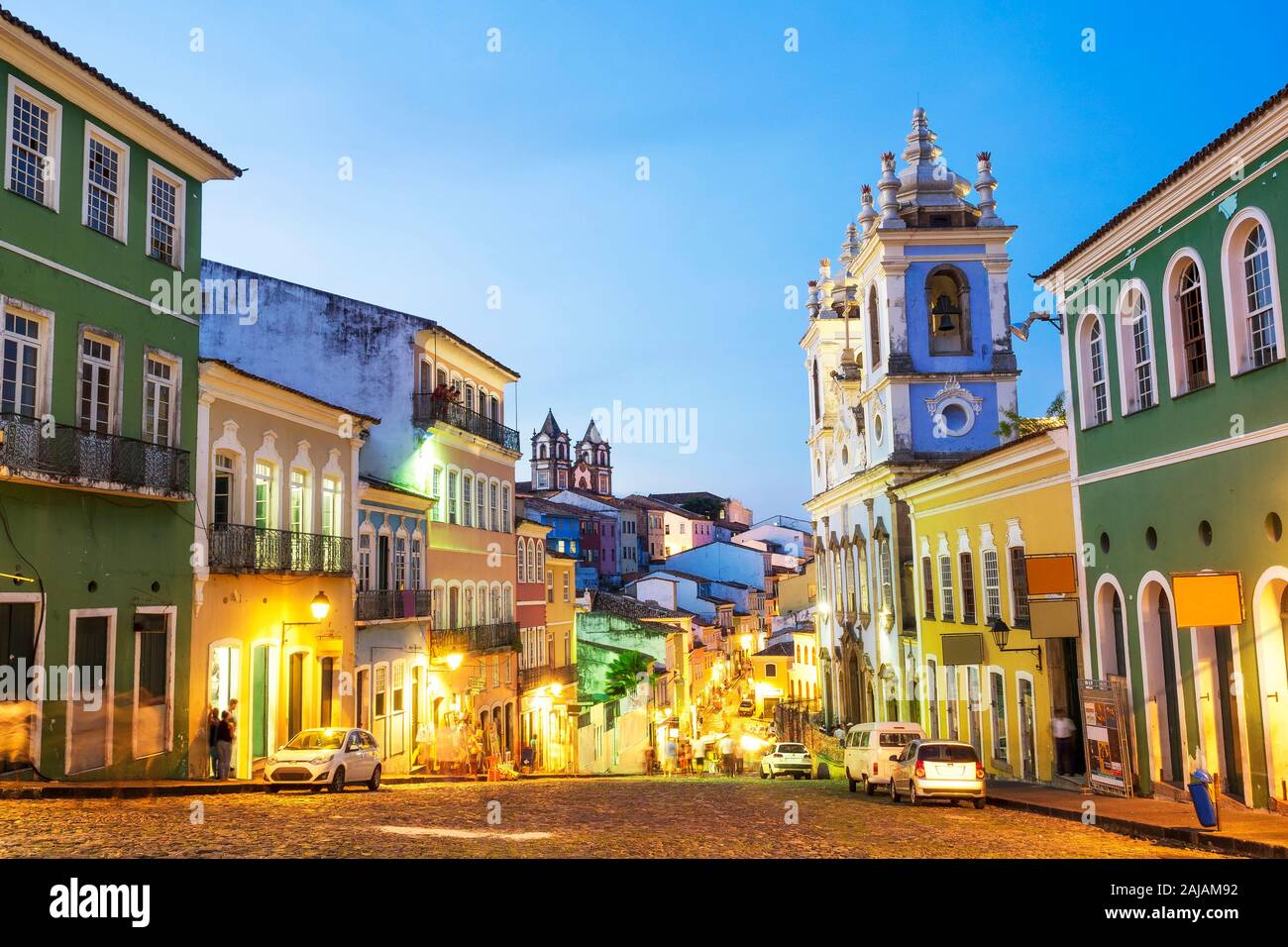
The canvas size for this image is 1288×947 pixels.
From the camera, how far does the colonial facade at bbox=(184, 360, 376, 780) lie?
69.4 ft

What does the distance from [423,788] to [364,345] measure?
53.3 ft

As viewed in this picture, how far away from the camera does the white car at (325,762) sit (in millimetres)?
18891

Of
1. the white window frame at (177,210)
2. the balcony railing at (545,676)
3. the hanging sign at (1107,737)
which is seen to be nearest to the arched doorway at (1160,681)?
the hanging sign at (1107,737)

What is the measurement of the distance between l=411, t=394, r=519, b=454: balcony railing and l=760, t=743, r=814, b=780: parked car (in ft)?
47.5

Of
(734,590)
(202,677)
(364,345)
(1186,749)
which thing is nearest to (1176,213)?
(1186,749)

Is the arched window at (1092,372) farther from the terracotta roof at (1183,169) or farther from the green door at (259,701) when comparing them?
the green door at (259,701)

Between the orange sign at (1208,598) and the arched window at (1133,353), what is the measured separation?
3823 mm

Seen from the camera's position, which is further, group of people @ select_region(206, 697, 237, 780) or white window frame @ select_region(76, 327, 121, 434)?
group of people @ select_region(206, 697, 237, 780)

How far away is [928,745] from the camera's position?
1969 centimetres

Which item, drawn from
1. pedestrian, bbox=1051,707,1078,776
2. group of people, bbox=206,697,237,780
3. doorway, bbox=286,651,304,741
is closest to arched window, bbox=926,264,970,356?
pedestrian, bbox=1051,707,1078,776

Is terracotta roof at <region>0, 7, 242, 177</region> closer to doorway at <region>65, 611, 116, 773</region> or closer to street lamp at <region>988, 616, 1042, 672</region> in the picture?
doorway at <region>65, 611, 116, 773</region>

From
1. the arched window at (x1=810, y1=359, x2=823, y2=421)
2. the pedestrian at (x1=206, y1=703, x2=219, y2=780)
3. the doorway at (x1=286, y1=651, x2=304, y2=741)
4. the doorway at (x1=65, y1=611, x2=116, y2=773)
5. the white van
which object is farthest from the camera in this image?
the arched window at (x1=810, y1=359, x2=823, y2=421)

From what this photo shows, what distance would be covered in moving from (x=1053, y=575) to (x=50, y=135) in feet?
59.9
